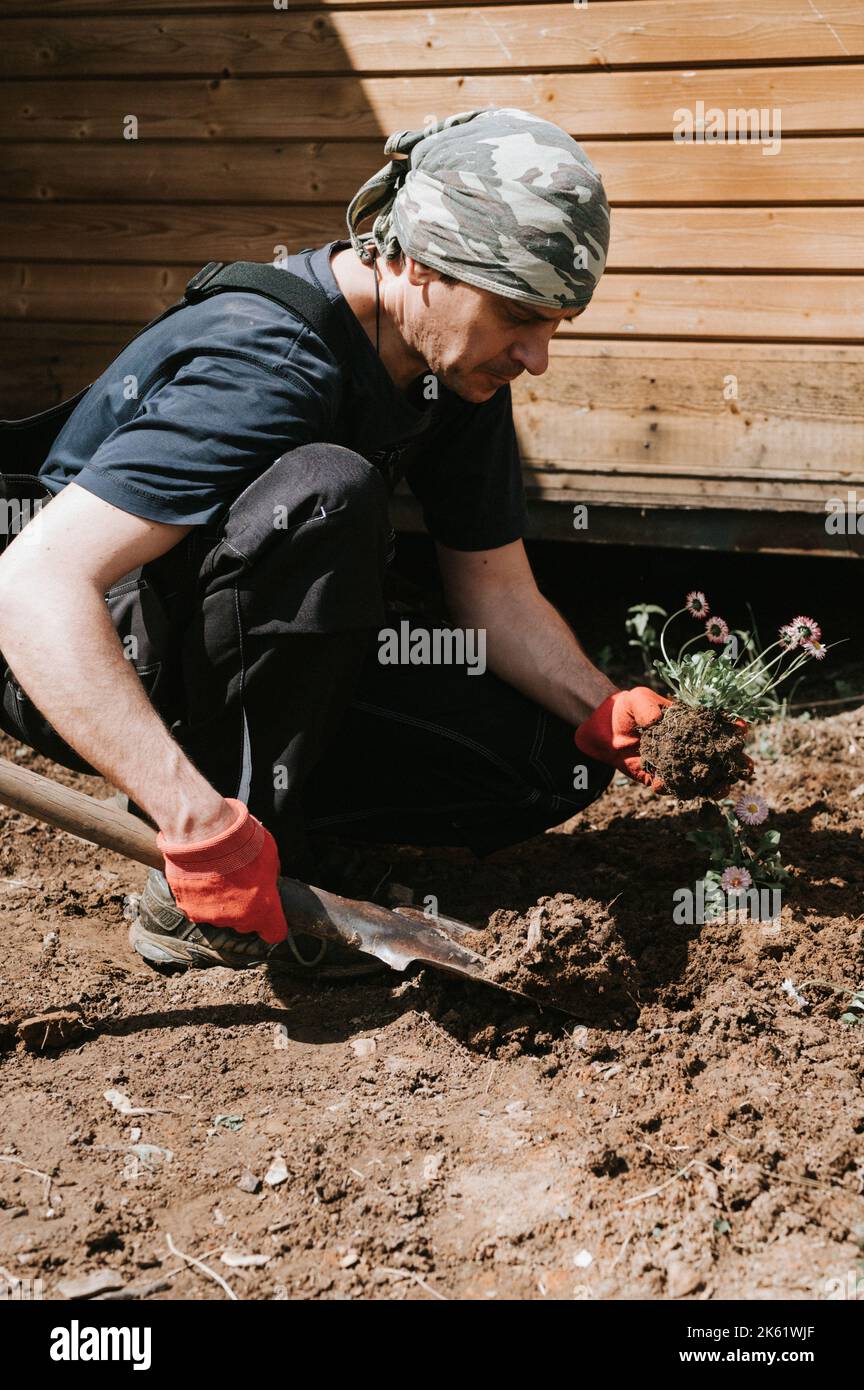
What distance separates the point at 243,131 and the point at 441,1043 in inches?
135

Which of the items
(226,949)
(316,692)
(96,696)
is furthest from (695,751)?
(96,696)

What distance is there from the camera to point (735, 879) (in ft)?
8.36

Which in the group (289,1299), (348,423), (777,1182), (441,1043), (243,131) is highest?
(243,131)

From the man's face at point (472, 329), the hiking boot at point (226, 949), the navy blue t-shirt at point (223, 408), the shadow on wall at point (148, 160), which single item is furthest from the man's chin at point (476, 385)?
the shadow on wall at point (148, 160)

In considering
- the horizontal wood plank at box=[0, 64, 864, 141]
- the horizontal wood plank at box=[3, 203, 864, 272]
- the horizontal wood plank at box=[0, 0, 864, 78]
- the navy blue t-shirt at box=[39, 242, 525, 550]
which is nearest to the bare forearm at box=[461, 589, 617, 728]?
the navy blue t-shirt at box=[39, 242, 525, 550]

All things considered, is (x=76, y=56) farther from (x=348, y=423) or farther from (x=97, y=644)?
(x=97, y=644)

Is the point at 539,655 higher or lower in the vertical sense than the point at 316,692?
higher

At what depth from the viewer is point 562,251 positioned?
87.0 inches

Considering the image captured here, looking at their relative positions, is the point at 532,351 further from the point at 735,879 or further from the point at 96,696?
the point at 735,879

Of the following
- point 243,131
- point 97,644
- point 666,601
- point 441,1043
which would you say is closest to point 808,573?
point 666,601

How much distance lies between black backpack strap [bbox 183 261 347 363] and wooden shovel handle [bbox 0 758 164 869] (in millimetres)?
1031

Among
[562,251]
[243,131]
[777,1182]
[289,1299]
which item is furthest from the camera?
[243,131]

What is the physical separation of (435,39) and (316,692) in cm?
275

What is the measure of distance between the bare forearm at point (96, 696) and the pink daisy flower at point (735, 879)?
1142 millimetres
